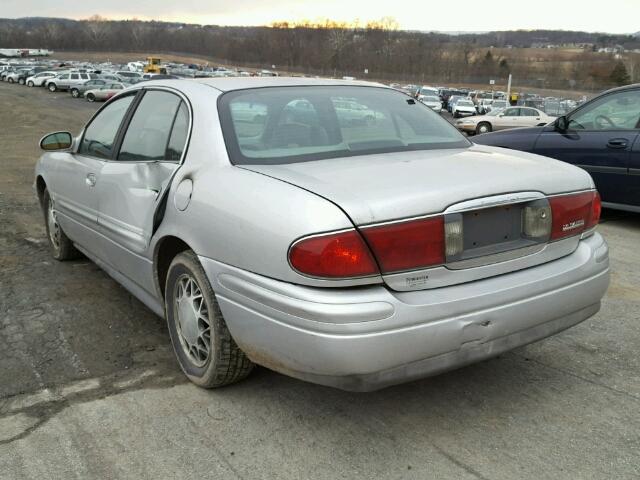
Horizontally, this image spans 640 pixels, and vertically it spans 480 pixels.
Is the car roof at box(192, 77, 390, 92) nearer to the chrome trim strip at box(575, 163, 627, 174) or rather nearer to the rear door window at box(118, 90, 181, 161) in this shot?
the rear door window at box(118, 90, 181, 161)

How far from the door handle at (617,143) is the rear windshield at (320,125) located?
11.7 ft

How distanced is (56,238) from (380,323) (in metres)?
3.83

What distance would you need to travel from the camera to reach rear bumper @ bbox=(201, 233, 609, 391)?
90.6 inches

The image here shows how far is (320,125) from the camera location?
130 inches

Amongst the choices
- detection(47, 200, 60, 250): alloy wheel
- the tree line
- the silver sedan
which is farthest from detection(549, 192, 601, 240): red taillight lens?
the tree line

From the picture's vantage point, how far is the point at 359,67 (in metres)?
126

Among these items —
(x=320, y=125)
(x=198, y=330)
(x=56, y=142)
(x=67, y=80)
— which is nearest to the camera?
(x=198, y=330)

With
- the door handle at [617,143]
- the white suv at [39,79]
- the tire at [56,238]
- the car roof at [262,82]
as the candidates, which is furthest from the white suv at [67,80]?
the car roof at [262,82]

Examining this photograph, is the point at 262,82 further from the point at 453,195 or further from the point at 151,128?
the point at 453,195

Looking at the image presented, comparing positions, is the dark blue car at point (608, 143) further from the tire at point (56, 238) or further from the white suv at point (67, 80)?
the white suv at point (67, 80)

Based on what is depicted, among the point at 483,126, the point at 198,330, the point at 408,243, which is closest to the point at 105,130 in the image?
the point at 198,330

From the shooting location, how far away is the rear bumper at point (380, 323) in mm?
2301

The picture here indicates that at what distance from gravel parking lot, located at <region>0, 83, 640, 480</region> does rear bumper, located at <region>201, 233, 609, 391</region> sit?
0.37 meters

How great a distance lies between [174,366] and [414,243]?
1.69 metres
